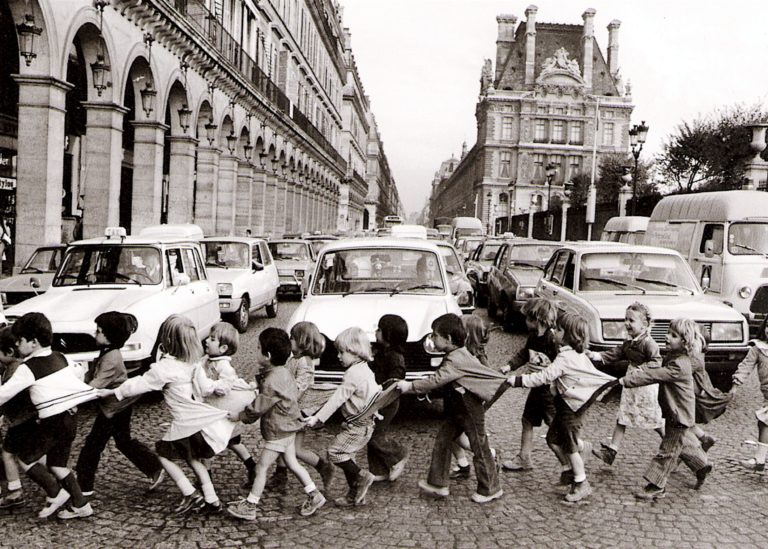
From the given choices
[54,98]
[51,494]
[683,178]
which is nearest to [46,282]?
[54,98]

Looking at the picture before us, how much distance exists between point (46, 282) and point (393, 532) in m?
9.14

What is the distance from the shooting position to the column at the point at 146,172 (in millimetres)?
19922

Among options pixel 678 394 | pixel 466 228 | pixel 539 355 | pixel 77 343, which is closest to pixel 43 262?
pixel 77 343

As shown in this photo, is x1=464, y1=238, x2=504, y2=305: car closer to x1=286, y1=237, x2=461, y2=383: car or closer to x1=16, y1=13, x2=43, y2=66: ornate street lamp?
x1=286, y1=237, x2=461, y2=383: car

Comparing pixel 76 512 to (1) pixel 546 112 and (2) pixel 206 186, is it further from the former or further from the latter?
(1) pixel 546 112

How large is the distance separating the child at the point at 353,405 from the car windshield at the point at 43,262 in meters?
8.86

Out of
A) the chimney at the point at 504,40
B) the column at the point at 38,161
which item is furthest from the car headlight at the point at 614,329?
the chimney at the point at 504,40

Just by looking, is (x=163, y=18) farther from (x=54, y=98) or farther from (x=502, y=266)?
(x=502, y=266)

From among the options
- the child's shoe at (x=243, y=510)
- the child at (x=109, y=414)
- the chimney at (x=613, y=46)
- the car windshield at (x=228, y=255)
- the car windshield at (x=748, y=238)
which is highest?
the chimney at (x=613, y=46)

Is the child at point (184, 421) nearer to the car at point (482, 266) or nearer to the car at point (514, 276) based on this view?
the car at point (514, 276)

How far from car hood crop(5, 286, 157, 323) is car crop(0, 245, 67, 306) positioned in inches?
92.6

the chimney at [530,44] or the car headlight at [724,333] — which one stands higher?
the chimney at [530,44]

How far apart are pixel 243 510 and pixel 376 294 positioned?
352 cm

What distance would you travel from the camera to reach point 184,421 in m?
4.60
